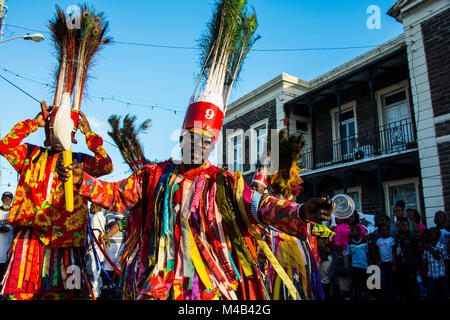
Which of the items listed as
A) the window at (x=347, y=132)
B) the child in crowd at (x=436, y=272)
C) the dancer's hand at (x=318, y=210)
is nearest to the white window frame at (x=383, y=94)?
the window at (x=347, y=132)

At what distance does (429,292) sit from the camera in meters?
6.15

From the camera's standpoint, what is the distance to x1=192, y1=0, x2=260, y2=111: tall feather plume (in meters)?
2.45

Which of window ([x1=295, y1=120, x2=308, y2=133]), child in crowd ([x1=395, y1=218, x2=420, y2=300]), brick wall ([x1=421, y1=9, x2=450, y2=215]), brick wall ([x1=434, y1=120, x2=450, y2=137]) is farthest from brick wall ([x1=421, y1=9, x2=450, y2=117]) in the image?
window ([x1=295, y1=120, x2=308, y2=133])

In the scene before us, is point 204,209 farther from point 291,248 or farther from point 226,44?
point 291,248

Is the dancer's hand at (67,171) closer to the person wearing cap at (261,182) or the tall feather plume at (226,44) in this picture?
the tall feather plume at (226,44)

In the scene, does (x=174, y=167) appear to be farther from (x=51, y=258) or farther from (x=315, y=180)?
(x=315, y=180)

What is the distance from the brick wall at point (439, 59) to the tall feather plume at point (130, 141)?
30.7ft

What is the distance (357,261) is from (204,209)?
537 centimetres

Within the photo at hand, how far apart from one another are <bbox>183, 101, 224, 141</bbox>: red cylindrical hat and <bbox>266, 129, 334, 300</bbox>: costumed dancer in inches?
81.0

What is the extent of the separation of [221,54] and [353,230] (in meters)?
5.53

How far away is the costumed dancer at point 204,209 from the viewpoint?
2.00 m

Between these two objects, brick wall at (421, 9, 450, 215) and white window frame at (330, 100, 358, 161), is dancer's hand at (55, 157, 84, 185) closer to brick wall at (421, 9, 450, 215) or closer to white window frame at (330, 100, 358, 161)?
brick wall at (421, 9, 450, 215)
